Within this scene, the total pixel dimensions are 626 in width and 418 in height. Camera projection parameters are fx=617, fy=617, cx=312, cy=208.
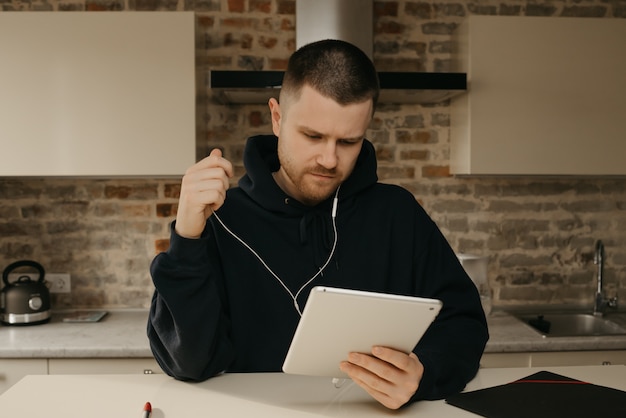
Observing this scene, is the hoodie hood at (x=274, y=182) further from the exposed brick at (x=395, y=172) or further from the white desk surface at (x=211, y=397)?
the exposed brick at (x=395, y=172)

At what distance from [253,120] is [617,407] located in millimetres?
2103

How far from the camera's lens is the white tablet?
0.93 m

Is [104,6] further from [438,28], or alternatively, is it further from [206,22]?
[438,28]

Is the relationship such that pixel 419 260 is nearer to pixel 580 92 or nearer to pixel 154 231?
pixel 580 92

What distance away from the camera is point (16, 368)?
228 cm

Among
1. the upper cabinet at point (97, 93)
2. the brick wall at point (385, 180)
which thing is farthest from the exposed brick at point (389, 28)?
the upper cabinet at point (97, 93)

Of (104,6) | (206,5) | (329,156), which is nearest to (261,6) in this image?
(206,5)

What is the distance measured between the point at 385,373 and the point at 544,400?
31cm

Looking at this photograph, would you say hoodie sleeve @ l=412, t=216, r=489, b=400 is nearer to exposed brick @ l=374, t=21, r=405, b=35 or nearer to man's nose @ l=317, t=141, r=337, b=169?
man's nose @ l=317, t=141, r=337, b=169

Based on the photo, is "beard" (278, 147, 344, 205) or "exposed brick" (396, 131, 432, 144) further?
"exposed brick" (396, 131, 432, 144)

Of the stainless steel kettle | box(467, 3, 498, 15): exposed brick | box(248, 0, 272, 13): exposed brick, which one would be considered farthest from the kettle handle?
box(467, 3, 498, 15): exposed brick

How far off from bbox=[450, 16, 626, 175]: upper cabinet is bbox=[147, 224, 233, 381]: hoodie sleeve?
64.6 inches

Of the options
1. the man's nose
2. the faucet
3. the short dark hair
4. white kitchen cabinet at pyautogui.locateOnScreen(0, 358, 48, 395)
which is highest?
the short dark hair

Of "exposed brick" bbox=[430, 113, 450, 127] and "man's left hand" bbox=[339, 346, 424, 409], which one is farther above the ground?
"exposed brick" bbox=[430, 113, 450, 127]
